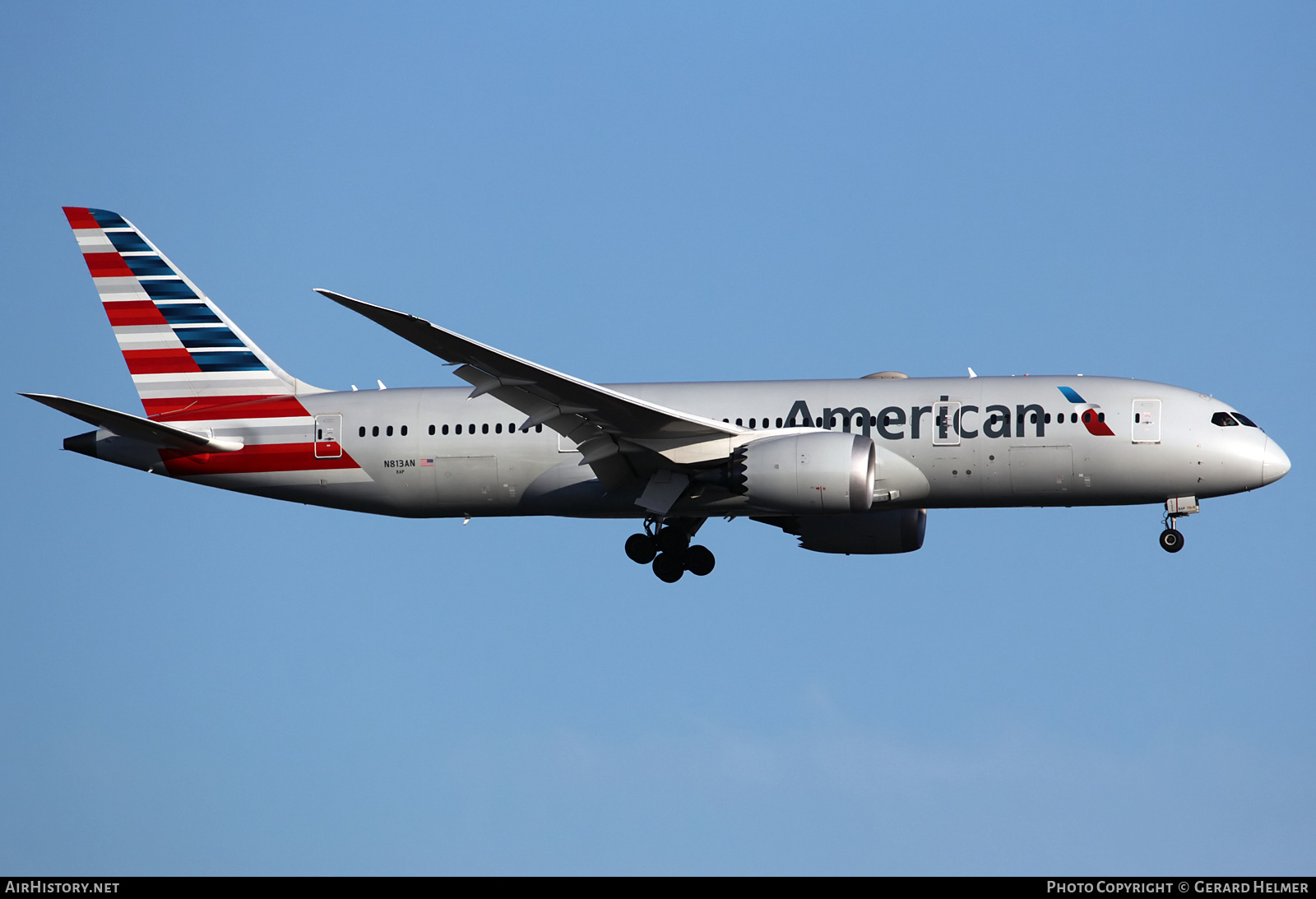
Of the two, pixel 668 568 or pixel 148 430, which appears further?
pixel 668 568

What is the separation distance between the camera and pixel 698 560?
132 feet

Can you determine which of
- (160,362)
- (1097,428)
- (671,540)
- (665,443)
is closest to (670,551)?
(671,540)

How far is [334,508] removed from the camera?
39875mm

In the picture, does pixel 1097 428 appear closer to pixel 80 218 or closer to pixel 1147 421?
A: pixel 1147 421

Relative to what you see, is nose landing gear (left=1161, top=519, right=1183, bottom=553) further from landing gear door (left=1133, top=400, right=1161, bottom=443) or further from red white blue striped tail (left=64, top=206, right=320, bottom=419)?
red white blue striped tail (left=64, top=206, right=320, bottom=419)

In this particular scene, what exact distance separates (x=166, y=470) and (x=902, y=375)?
1773 centimetres

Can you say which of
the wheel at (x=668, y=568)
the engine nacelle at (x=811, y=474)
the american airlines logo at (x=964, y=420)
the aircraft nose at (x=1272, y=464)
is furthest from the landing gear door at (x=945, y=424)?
the wheel at (x=668, y=568)

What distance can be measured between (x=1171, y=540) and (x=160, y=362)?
80.9 ft

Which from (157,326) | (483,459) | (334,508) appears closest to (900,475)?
(483,459)

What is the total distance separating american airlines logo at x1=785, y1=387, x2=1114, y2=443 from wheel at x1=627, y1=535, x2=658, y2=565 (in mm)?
5755

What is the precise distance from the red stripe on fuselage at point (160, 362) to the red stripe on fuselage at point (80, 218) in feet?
12.8

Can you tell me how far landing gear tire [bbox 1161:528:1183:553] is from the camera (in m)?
36.4
